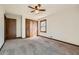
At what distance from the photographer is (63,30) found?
5.66 meters

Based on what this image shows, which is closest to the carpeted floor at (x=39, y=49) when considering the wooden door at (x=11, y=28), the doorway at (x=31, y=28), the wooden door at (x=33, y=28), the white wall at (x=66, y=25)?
the white wall at (x=66, y=25)

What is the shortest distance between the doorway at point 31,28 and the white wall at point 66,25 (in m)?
2.18

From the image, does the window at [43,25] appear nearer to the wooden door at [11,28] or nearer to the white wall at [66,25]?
the white wall at [66,25]

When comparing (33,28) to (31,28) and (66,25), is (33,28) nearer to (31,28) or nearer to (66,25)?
(31,28)

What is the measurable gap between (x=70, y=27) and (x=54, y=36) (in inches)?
73.7

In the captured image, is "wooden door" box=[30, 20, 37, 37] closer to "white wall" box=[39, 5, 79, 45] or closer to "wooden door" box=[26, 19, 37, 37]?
"wooden door" box=[26, 19, 37, 37]

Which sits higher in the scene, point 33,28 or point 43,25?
point 43,25

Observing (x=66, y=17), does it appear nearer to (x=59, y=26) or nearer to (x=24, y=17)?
(x=59, y=26)

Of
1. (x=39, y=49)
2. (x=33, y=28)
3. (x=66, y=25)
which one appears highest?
(x=66, y=25)

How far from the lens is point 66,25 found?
17.6 ft

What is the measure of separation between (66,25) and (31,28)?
431cm

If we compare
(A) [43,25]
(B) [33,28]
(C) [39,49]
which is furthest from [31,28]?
(C) [39,49]
